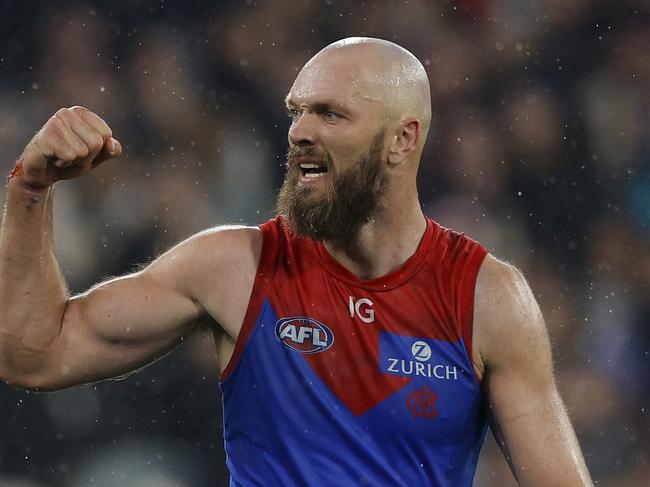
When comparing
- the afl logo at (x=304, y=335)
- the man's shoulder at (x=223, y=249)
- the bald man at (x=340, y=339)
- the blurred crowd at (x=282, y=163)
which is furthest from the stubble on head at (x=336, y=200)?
the blurred crowd at (x=282, y=163)

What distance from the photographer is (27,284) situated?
7.98 ft

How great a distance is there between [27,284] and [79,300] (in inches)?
8.5

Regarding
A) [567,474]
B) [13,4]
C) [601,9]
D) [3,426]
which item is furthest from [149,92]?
[567,474]

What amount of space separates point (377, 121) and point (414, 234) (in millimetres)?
306

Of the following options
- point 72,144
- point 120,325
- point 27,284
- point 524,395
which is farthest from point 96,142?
point 524,395

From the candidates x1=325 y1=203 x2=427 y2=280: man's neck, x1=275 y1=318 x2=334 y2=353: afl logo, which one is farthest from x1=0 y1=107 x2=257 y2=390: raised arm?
x1=325 y1=203 x2=427 y2=280: man's neck

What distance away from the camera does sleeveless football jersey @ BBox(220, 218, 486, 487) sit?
8.65 ft

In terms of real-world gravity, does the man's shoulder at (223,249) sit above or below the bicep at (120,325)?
above

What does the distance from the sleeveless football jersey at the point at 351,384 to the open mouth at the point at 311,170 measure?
23 cm

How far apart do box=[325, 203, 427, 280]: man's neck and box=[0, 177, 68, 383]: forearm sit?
694mm

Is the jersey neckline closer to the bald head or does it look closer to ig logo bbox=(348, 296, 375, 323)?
ig logo bbox=(348, 296, 375, 323)

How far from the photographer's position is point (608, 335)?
496 cm

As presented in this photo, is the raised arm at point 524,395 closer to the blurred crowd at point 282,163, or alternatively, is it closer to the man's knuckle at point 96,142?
the man's knuckle at point 96,142

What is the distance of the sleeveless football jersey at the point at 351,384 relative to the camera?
2637mm
